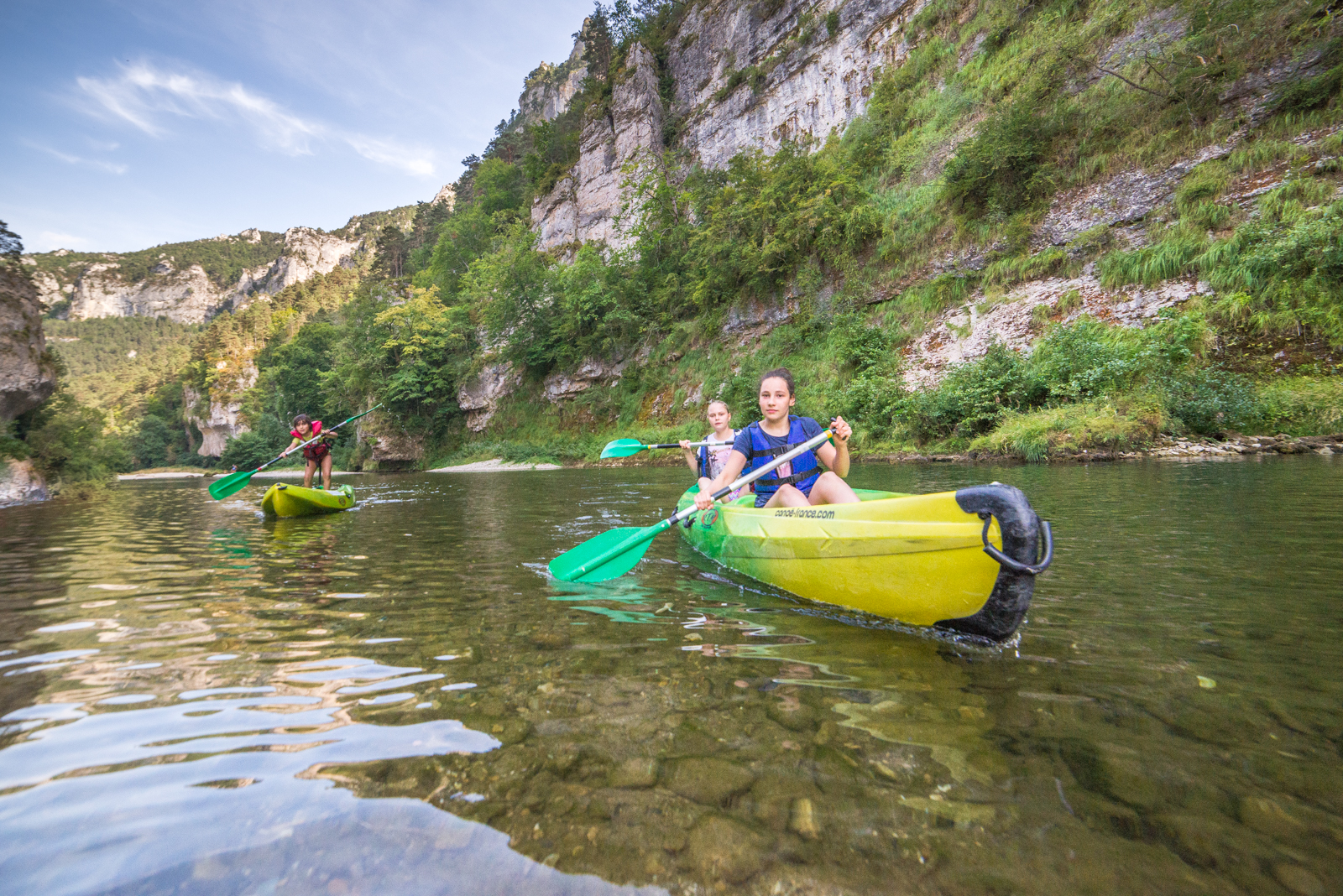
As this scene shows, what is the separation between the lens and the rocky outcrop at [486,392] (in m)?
29.3

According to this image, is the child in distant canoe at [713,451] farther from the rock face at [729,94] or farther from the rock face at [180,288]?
the rock face at [180,288]

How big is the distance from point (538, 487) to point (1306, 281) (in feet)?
47.1

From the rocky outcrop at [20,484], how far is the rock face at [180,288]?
10809 cm

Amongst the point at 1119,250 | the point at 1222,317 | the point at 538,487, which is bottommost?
the point at 538,487

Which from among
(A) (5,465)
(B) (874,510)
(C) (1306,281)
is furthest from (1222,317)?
(A) (5,465)

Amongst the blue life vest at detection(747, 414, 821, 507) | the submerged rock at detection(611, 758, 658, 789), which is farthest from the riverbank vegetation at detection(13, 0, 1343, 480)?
the submerged rock at detection(611, 758, 658, 789)

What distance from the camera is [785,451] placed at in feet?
13.4

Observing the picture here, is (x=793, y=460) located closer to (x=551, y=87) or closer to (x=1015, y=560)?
(x=1015, y=560)

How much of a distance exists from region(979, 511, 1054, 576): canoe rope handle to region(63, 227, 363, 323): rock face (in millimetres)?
121949

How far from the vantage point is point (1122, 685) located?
2018 millimetres

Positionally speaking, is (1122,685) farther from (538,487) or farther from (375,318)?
(375,318)

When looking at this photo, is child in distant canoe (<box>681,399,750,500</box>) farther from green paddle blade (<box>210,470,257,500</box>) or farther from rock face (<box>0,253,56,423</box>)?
rock face (<box>0,253,56,423</box>)

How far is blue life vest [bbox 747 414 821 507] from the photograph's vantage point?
4.13m

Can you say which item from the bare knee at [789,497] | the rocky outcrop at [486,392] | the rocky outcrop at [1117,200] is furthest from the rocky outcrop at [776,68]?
the bare knee at [789,497]
